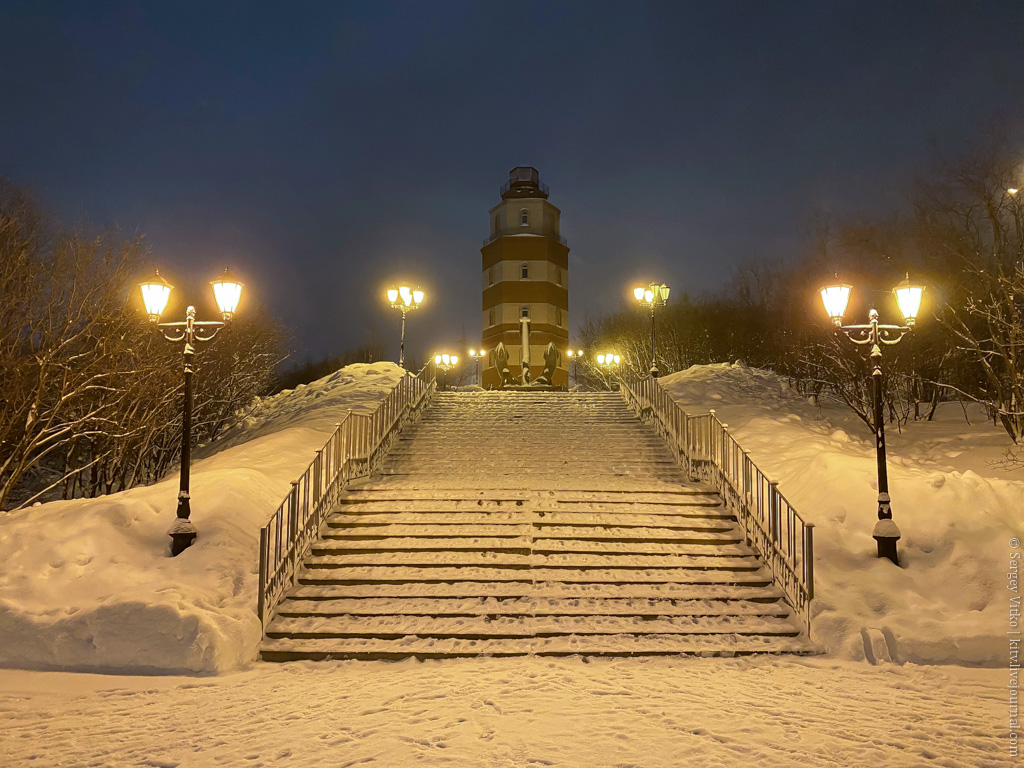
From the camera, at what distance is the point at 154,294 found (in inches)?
351

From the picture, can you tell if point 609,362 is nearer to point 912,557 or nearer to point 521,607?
point 912,557

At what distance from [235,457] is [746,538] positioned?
9.89 meters

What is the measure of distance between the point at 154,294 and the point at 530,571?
20.8 ft

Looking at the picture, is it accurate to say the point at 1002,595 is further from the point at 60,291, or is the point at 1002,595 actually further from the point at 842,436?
the point at 60,291

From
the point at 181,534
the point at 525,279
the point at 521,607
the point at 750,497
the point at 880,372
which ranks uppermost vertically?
the point at 525,279

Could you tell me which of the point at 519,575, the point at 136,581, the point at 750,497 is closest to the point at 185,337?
the point at 136,581

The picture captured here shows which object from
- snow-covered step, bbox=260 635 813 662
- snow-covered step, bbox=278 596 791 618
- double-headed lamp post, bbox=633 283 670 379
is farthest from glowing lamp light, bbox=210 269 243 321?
double-headed lamp post, bbox=633 283 670 379

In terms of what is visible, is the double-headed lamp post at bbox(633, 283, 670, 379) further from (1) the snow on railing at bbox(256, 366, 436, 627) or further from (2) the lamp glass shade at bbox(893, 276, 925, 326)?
(2) the lamp glass shade at bbox(893, 276, 925, 326)

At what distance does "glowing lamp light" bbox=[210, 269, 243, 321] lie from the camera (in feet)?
30.1

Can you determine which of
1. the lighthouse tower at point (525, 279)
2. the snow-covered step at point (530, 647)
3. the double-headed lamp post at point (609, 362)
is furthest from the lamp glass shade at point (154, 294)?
the lighthouse tower at point (525, 279)

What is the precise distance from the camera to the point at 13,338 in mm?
12492

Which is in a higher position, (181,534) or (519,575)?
(181,534)

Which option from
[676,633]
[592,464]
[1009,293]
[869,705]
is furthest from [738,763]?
[1009,293]

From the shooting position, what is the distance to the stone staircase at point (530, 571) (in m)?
7.06
